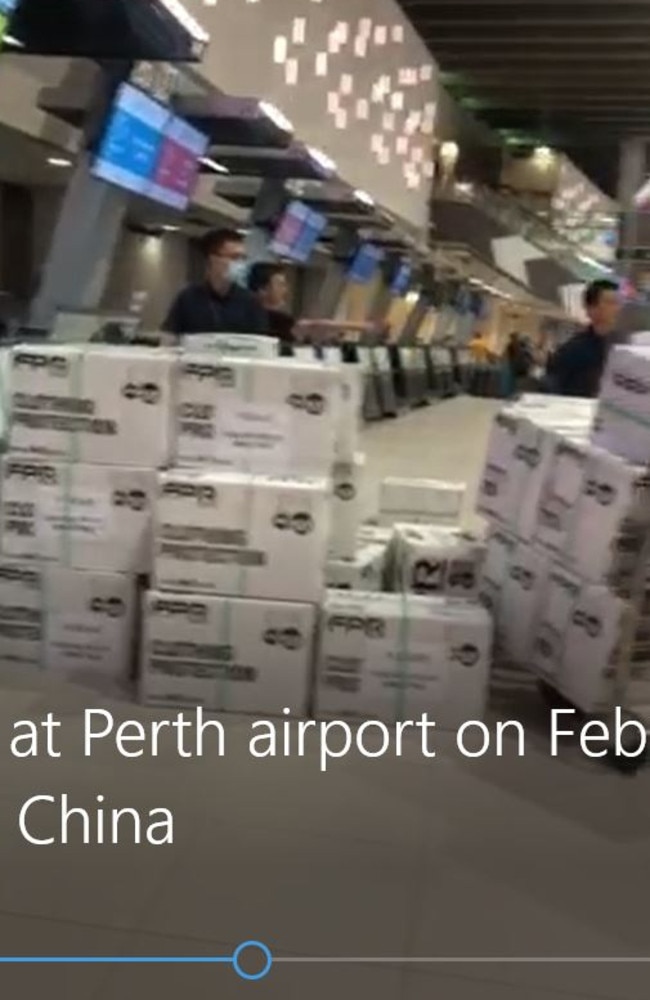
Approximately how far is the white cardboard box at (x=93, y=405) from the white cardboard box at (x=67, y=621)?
431 millimetres

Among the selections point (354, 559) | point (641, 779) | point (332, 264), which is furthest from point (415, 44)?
point (641, 779)

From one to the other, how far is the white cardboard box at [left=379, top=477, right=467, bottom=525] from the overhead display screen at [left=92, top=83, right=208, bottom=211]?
3.32 m

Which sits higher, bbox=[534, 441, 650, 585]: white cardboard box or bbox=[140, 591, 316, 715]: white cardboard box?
bbox=[534, 441, 650, 585]: white cardboard box

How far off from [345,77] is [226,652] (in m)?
11.6

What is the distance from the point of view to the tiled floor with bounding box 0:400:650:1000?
2.79 m

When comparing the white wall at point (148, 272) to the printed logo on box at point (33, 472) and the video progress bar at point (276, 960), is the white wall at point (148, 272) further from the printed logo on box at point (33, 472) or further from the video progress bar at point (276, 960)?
the video progress bar at point (276, 960)

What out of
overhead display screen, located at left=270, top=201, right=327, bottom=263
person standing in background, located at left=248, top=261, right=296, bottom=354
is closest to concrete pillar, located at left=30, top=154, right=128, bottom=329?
person standing in background, located at left=248, top=261, right=296, bottom=354

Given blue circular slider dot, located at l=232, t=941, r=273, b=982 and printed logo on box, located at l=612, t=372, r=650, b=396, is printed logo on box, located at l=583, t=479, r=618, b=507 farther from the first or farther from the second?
blue circular slider dot, located at l=232, t=941, r=273, b=982

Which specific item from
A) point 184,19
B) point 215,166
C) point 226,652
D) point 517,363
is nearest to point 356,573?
point 226,652

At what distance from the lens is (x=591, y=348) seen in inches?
249

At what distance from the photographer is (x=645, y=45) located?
21219 millimetres

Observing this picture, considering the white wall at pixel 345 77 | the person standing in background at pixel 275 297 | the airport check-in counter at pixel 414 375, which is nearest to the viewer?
the person standing in background at pixel 275 297

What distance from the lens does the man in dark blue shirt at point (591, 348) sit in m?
6.27

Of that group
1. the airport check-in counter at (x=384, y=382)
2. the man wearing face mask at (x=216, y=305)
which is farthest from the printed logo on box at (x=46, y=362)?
the airport check-in counter at (x=384, y=382)
